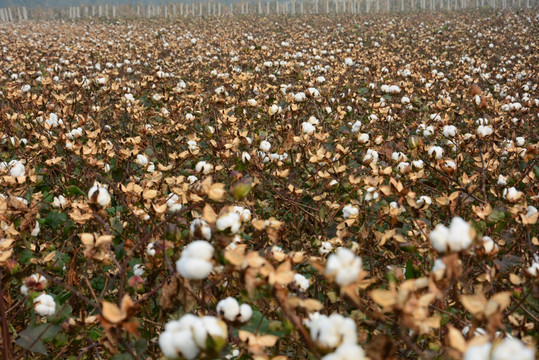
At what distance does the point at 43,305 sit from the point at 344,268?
133cm

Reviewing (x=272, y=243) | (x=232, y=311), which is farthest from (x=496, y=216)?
(x=232, y=311)

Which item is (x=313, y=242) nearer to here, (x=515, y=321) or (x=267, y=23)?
(x=515, y=321)

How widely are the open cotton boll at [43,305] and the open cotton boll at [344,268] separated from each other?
4.21 feet

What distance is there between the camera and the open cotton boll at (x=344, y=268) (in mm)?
980

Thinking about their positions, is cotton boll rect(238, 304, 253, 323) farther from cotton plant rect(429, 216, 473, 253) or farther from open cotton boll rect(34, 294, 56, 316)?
open cotton boll rect(34, 294, 56, 316)

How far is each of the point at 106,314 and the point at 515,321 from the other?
1.37m

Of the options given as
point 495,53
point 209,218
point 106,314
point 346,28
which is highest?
point 346,28

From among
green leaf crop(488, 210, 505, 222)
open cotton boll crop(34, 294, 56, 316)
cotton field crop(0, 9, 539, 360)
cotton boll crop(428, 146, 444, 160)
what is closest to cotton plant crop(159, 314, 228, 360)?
cotton field crop(0, 9, 539, 360)

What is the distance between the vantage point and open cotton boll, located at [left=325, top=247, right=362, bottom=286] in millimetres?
980

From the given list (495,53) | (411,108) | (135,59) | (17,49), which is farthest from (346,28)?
(411,108)

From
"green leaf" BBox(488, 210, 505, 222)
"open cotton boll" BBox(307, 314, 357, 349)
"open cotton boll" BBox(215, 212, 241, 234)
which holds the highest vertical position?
"open cotton boll" BBox(215, 212, 241, 234)

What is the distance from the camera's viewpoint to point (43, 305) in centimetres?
169

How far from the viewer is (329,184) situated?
9.46ft

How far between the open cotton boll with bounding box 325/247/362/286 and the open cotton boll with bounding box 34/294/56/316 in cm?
128
